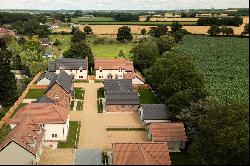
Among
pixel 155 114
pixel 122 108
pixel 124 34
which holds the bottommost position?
pixel 122 108

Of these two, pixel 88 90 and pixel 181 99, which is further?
pixel 88 90

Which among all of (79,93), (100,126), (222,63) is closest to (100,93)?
(79,93)

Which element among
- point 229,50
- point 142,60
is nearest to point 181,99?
point 142,60

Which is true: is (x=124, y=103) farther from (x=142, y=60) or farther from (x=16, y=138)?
(x=142, y=60)

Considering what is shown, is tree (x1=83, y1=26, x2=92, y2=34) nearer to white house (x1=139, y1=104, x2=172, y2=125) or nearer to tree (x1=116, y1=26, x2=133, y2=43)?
tree (x1=116, y1=26, x2=133, y2=43)

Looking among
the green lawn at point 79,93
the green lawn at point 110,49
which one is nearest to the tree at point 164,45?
the green lawn at point 110,49

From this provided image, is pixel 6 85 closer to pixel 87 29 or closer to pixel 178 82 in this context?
pixel 178 82

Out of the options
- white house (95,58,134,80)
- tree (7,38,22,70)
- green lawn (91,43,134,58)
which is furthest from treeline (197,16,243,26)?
tree (7,38,22,70)
